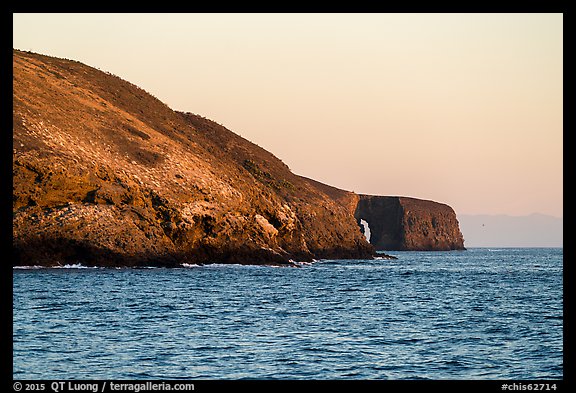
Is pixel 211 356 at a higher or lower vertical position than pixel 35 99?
lower

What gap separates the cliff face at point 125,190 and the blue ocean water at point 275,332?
21042mm

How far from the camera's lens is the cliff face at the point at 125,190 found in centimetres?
7769

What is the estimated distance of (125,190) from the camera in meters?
87.9

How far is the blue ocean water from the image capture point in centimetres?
2436

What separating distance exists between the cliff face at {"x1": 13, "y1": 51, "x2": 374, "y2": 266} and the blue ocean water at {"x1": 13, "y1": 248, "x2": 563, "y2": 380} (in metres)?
21.0

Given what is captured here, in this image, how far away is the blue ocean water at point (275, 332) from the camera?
2436 centimetres

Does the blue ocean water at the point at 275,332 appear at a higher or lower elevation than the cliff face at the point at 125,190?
lower

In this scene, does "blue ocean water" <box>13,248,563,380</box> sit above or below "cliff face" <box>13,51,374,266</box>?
below

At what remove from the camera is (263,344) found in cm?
2900

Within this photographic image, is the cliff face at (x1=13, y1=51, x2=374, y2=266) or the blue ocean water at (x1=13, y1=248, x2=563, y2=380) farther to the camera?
the cliff face at (x1=13, y1=51, x2=374, y2=266)

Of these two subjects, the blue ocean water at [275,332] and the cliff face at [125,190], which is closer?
the blue ocean water at [275,332]
